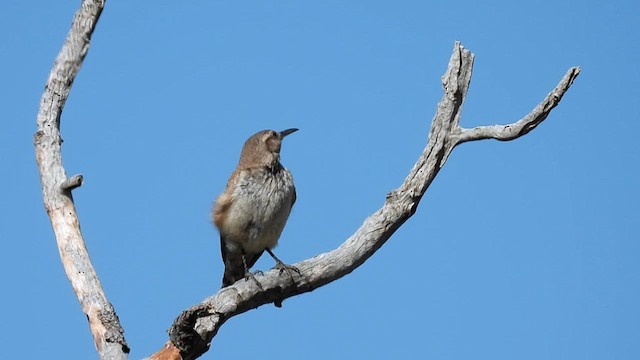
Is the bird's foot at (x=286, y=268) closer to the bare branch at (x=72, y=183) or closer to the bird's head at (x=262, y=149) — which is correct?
the bare branch at (x=72, y=183)

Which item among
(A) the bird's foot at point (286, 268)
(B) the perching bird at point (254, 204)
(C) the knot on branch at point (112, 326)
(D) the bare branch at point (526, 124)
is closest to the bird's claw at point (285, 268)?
(A) the bird's foot at point (286, 268)

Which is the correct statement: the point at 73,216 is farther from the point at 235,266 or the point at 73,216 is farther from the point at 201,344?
the point at 235,266

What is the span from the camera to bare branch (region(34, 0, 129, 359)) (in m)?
6.93

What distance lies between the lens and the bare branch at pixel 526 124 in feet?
24.0

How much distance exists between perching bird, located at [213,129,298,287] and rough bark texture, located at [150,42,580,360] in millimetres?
1511

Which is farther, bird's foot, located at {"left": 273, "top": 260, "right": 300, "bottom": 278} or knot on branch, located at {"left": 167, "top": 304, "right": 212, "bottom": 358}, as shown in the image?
bird's foot, located at {"left": 273, "top": 260, "right": 300, "bottom": 278}

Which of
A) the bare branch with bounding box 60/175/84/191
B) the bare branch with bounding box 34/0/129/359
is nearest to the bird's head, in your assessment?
the bare branch with bounding box 34/0/129/359

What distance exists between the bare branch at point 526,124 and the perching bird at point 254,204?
7.95ft

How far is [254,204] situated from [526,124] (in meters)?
2.97

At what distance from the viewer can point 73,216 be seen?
24.5 ft

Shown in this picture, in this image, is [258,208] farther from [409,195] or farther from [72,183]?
[72,183]

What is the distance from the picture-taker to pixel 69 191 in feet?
24.5

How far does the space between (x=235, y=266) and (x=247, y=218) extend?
674mm

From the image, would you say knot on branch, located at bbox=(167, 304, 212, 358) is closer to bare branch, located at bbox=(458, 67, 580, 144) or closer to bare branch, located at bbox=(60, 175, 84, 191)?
bare branch, located at bbox=(60, 175, 84, 191)
